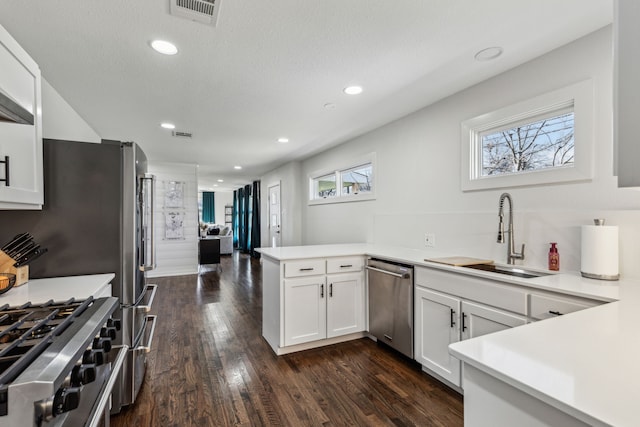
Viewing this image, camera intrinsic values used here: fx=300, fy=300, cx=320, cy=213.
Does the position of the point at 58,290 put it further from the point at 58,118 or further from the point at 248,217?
the point at 248,217

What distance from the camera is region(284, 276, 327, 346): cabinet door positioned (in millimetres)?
2650

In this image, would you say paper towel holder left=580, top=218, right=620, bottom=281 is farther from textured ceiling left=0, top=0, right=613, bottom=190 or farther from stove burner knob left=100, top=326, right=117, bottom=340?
stove burner knob left=100, top=326, right=117, bottom=340

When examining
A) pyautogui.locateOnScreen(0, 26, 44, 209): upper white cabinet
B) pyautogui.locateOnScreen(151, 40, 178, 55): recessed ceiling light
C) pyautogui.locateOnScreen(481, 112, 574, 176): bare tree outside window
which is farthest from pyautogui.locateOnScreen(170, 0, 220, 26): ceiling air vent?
pyautogui.locateOnScreen(481, 112, 574, 176): bare tree outside window

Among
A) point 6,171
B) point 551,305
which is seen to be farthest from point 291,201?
point 551,305

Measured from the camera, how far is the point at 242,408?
1938 mm

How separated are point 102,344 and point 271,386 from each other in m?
1.46

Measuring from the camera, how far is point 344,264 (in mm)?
2869

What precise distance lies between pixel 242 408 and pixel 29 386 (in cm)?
160

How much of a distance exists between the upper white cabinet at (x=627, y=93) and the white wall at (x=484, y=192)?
4.70 feet

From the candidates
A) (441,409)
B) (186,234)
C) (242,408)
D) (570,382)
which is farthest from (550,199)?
(186,234)

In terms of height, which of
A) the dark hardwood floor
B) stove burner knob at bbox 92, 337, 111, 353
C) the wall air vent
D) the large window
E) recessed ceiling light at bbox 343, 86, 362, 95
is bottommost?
the dark hardwood floor

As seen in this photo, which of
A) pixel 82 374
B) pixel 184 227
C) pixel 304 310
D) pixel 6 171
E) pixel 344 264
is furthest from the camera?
pixel 184 227

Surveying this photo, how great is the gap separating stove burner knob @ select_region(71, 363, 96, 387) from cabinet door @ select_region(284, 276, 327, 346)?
1.85 m

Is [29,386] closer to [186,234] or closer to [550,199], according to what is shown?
[550,199]
